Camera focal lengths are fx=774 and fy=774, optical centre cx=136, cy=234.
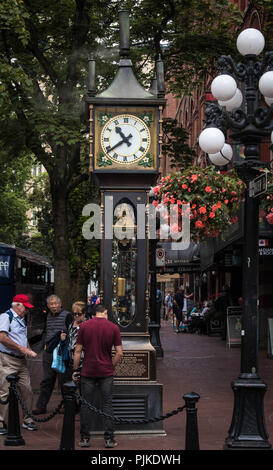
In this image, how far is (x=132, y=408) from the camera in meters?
9.80

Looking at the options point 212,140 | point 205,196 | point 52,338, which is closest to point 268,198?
point 205,196

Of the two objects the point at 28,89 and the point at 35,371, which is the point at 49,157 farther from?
the point at 35,371

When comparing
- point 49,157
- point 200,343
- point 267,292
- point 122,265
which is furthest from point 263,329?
point 122,265

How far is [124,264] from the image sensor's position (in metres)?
10.4

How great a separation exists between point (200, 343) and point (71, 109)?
11.9 m

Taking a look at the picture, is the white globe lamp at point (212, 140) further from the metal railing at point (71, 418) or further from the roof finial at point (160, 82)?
the metal railing at point (71, 418)

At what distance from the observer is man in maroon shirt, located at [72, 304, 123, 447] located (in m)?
8.98

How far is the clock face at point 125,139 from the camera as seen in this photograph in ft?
33.5

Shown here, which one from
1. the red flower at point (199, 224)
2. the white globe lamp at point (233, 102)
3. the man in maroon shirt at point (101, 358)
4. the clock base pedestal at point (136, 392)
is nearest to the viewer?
the man in maroon shirt at point (101, 358)

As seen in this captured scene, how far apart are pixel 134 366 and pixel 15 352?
1.66 metres

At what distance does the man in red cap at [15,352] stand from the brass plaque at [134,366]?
1.24 meters

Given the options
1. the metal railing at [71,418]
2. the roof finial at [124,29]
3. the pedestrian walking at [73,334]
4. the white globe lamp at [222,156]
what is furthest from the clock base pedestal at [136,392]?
the roof finial at [124,29]

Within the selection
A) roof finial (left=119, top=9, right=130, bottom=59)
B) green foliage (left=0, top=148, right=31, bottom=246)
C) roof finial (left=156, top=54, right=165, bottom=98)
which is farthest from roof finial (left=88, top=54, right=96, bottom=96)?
green foliage (left=0, top=148, right=31, bottom=246)

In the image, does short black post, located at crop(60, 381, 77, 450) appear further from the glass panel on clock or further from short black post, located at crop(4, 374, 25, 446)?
the glass panel on clock
